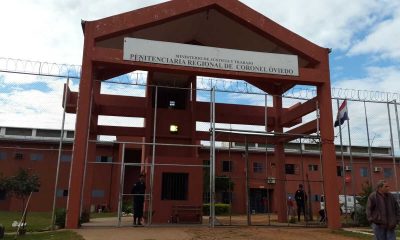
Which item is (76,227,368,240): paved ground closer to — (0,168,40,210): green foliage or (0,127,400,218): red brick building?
(0,168,40,210): green foliage

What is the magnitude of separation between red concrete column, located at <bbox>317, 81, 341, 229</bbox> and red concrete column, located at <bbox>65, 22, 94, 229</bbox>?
9261mm

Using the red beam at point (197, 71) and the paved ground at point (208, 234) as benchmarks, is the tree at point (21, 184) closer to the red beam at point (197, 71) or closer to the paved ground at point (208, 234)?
the red beam at point (197, 71)

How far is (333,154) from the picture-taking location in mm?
16172

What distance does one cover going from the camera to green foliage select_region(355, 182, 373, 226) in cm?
1698

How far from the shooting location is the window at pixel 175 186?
18.0m

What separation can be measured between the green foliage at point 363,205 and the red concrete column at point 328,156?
6.17 feet

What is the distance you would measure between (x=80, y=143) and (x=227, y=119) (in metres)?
8.73

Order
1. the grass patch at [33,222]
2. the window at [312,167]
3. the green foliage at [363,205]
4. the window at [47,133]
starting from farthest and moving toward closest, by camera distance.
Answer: the window at [312,167]
the window at [47,133]
the green foliage at [363,205]
the grass patch at [33,222]

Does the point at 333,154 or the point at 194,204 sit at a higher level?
the point at 333,154

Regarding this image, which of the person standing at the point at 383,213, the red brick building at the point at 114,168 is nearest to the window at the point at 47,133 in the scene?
the red brick building at the point at 114,168

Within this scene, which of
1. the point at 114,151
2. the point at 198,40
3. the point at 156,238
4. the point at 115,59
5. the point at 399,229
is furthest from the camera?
the point at 114,151

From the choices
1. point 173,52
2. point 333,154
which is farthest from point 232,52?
point 333,154

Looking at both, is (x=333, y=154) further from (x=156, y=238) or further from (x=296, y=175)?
(x=296, y=175)

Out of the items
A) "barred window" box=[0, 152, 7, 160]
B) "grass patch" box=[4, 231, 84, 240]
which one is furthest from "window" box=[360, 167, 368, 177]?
"grass patch" box=[4, 231, 84, 240]
